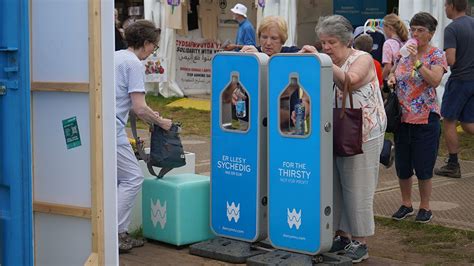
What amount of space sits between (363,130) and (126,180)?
1753 millimetres

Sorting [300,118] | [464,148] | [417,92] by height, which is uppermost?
[417,92]

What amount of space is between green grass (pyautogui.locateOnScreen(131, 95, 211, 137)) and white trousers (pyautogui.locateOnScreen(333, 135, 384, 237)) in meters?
6.56

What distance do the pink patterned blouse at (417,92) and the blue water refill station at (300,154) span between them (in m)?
1.43

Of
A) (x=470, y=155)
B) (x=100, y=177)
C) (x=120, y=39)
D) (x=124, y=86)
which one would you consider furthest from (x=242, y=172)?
(x=120, y=39)

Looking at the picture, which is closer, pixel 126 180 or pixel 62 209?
pixel 62 209

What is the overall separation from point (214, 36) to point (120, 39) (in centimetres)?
443

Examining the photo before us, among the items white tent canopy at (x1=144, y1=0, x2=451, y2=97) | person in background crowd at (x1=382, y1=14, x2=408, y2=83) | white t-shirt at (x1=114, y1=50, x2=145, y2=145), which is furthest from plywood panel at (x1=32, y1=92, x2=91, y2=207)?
white tent canopy at (x1=144, y1=0, x2=451, y2=97)

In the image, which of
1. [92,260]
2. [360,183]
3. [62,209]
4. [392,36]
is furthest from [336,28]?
[392,36]

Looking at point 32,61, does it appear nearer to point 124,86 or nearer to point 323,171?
point 124,86

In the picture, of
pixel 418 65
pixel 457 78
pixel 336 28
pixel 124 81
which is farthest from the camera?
pixel 457 78

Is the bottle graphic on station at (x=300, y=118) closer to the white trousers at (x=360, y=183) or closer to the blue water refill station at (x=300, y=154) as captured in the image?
the blue water refill station at (x=300, y=154)

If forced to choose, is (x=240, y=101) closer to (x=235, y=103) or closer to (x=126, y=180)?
(x=235, y=103)

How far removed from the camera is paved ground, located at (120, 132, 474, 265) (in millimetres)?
6578

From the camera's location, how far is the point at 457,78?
31.5ft
